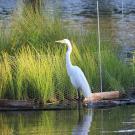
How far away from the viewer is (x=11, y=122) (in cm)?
1346

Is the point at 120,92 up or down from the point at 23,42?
down

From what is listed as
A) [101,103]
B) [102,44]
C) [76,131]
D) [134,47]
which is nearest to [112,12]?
[134,47]

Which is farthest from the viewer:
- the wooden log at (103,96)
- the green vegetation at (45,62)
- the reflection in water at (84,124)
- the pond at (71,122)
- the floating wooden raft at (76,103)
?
the green vegetation at (45,62)

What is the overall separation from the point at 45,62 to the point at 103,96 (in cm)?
160

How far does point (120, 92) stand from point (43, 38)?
288cm

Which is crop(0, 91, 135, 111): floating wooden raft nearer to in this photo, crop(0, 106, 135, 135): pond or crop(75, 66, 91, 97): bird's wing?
crop(75, 66, 91, 97): bird's wing

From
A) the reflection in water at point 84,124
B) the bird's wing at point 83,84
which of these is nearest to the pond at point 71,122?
the reflection in water at point 84,124

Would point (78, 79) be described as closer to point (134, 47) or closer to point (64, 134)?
point (64, 134)

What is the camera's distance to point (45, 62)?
52.7ft

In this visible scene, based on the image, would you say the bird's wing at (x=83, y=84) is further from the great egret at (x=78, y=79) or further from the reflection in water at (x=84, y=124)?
the reflection in water at (x=84, y=124)

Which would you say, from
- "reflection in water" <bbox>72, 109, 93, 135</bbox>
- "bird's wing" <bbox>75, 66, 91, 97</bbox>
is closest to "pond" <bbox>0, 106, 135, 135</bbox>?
"reflection in water" <bbox>72, 109, 93, 135</bbox>

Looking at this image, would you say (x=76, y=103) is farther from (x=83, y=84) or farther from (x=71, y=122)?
(x=71, y=122)

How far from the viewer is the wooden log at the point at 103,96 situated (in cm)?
1561

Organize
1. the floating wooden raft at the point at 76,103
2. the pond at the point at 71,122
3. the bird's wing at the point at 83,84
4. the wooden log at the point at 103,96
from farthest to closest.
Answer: the wooden log at the point at 103,96 → the bird's wing at the point at 83,84 → the floating wooden raft at the point at 76,103 → the pond at the point at 71,122
